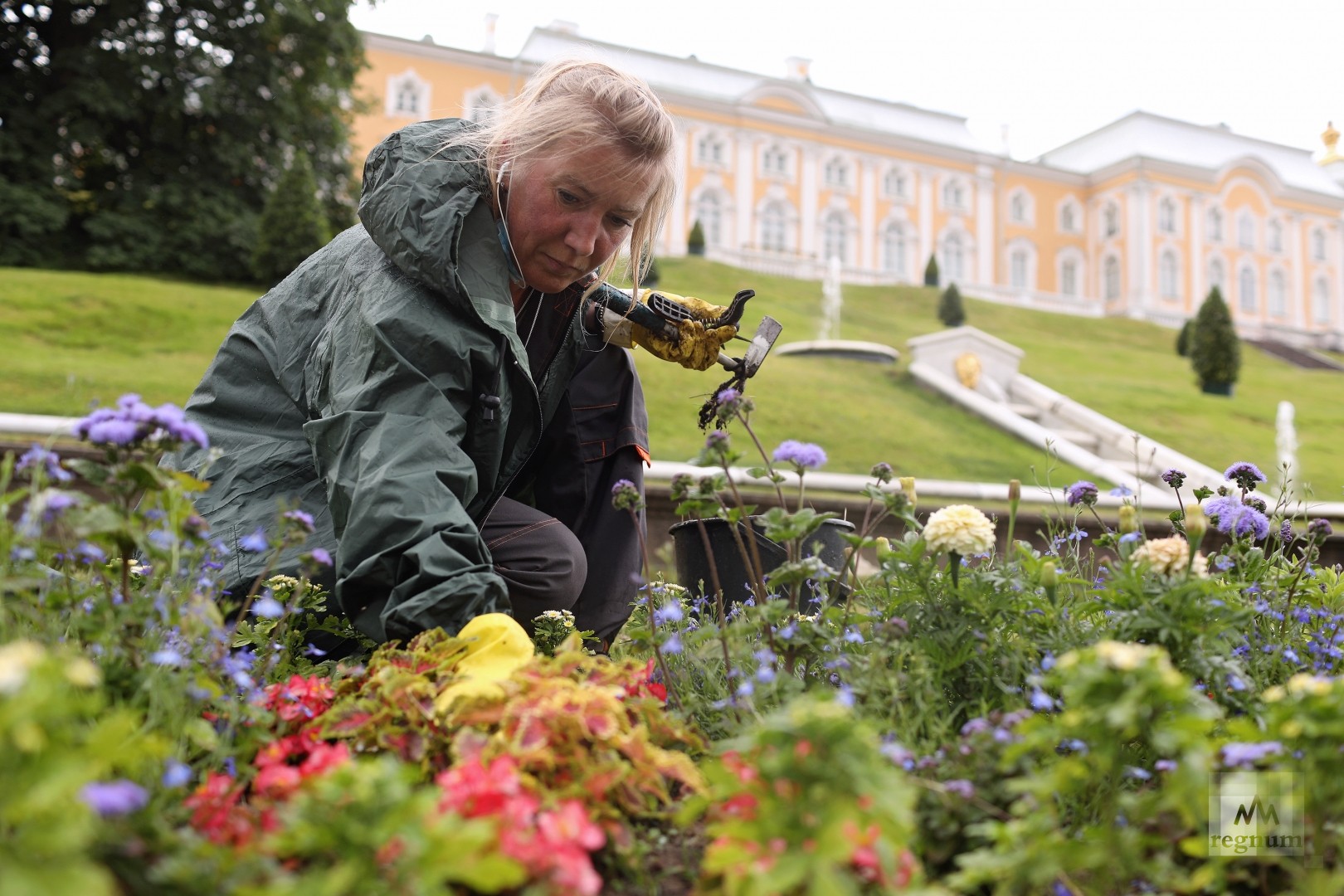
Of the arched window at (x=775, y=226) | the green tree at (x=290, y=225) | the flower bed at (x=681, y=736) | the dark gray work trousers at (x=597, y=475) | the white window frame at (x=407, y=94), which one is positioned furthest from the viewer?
the arched window at (x=775, y=226)

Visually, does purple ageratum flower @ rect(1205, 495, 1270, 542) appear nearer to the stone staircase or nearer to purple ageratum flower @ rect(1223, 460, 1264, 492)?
purple ageratum flower @ rect(1223, 460, 1264, 492)

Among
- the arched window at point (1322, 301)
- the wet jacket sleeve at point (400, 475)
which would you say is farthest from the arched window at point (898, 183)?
the wet jacket sleeve at point (400, 475)

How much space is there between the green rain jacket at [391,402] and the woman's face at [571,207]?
0.09m

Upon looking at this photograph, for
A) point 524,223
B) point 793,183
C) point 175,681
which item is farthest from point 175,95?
point 793,183

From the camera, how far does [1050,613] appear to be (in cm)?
155

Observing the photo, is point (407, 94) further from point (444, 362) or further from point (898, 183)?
point (444, 362)

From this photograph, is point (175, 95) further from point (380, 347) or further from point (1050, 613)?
point (1050, 613)

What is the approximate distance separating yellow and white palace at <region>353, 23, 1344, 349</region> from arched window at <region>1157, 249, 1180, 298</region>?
0.05 metres

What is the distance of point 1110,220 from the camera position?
132 ft

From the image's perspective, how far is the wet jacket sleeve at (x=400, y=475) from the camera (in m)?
1.47

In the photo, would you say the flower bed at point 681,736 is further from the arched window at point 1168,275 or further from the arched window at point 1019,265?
the arched window at point 1168,275

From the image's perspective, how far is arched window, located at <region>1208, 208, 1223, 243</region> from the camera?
39562mm

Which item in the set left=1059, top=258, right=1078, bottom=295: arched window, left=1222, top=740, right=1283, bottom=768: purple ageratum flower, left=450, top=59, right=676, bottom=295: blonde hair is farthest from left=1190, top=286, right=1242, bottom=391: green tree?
left=1059, top=258, right=1078, bottom=295: arched window

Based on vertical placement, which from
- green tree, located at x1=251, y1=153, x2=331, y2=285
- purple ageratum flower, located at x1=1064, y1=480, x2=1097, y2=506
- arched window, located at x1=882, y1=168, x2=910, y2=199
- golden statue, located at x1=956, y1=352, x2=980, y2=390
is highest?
arched window, located at x1=882, y1=168, x2=910, y2=199
